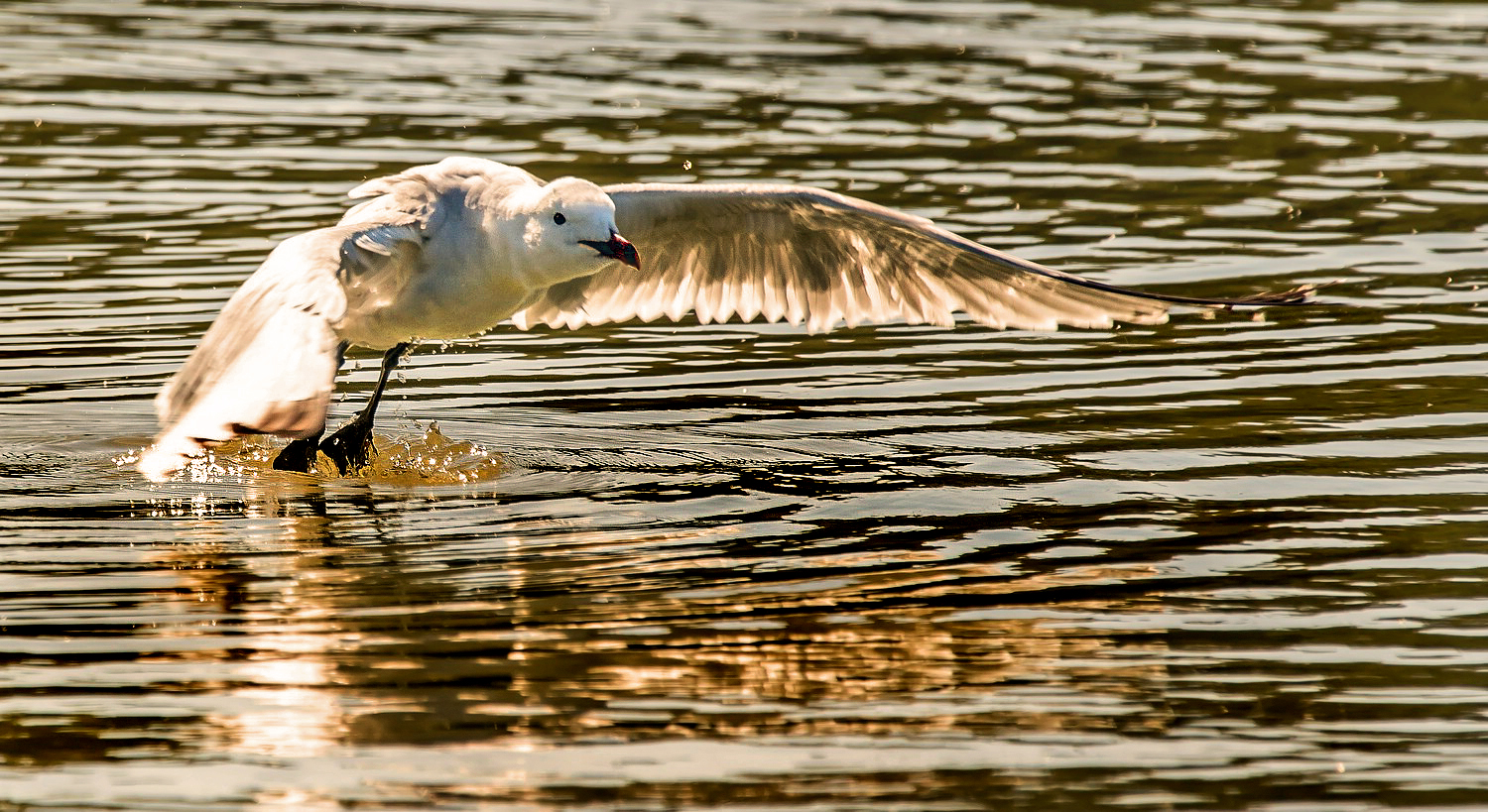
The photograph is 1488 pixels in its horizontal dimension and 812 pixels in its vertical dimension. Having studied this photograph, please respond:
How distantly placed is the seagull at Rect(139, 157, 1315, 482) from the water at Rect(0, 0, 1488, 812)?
1.67ft

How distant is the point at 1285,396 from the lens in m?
10.6

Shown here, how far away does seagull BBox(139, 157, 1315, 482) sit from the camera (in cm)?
788

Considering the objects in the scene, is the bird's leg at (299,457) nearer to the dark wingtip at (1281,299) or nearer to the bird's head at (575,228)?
the bird's head at (575,228)

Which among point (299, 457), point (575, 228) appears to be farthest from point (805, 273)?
point (299, 457)

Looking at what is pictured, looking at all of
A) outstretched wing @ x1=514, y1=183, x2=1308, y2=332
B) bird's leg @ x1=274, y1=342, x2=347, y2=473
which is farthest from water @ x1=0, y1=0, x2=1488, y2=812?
outstretched wing @ x1=514, y1=183, x2=1308, y2=332

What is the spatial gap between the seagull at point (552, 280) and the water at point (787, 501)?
1.67 feet

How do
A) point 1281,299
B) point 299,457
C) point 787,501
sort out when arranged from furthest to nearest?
point 299,457
point 787,501
point 1281,299

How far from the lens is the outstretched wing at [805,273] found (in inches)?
378

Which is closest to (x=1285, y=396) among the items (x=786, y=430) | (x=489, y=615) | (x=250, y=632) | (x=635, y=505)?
(x=786, y=430)

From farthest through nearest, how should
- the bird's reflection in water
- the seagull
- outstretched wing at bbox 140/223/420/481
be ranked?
1. the seagull
2. outstretched wing at bbox 140/223/420/481
3. the bird's reflection in water

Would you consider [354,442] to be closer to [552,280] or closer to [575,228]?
[552,280]

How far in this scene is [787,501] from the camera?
8.85 meters

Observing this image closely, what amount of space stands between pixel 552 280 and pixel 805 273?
1530 millimetres

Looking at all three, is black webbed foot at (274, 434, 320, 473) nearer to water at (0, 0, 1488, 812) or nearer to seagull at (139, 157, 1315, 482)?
seagull at (139, 157, 1315, 482)
